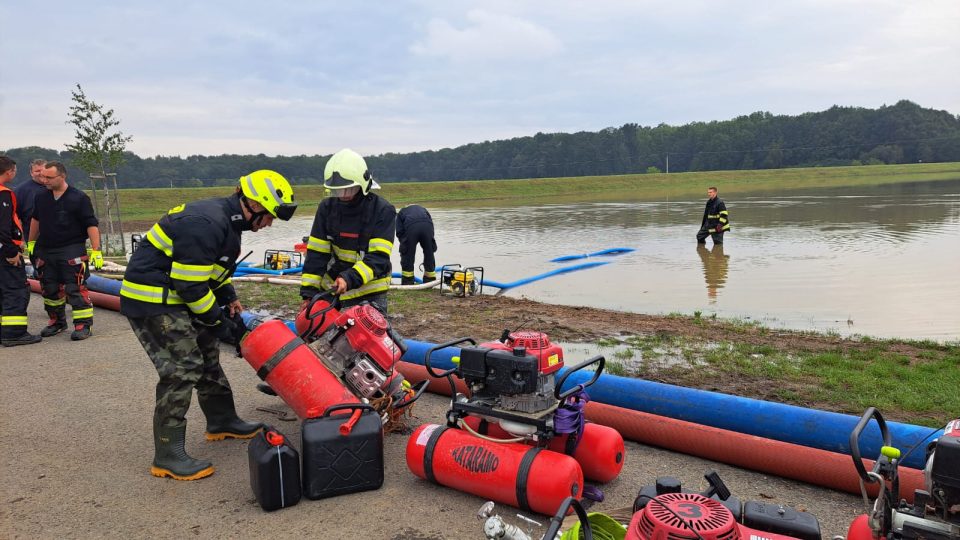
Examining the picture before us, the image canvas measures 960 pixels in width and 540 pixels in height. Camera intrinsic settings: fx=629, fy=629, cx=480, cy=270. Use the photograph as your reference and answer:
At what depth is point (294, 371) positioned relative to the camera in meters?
4.15

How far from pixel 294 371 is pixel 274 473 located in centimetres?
82

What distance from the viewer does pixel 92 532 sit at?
10.9ft

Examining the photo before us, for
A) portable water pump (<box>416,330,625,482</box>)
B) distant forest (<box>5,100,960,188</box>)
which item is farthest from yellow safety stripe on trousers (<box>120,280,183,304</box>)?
distant forest (<box>5,100,960,188</box>)

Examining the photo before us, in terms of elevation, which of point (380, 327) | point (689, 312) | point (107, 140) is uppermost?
point (107, 140)

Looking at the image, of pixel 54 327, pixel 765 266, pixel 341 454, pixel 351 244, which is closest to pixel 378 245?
pixel 351 244

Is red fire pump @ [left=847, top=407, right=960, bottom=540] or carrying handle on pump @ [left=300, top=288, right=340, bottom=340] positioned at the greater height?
carrying handle on pump @ [left=300, top=288, right=340, bottom=340]

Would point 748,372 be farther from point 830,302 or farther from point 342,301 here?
point 830,302

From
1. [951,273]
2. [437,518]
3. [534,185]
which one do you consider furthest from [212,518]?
[534,185]

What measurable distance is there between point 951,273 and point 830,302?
339 centimetres

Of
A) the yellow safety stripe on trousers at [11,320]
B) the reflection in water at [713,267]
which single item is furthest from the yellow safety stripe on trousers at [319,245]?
the reflection in water at [713,267]

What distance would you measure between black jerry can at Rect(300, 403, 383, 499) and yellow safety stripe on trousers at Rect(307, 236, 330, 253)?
174 cm

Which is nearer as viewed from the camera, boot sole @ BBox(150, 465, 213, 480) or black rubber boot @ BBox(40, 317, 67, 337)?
boot sole @ BBox(150, 465, 213, 480)

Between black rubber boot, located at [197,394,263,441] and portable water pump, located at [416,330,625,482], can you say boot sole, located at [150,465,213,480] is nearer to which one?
black rubber boot, located at [197,394,263,441]

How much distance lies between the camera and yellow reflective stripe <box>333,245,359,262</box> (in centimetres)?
506
